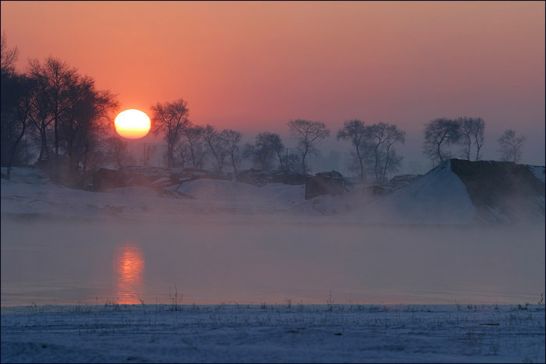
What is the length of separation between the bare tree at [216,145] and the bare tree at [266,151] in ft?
9.73

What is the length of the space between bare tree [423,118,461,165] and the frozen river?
15643 millimetres

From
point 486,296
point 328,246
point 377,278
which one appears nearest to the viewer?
point 486,296

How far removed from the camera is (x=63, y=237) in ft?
123

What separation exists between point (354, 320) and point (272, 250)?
2175 cm

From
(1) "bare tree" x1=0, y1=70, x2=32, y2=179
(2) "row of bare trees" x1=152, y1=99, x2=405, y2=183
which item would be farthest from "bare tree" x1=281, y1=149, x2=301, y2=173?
(1) "bare tree" x1=0, y1=70, x2=32, y2=179

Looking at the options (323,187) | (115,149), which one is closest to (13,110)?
(323,187)

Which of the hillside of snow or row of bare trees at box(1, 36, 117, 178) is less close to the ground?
row of bare trees at box(1, 36, 117, 178)

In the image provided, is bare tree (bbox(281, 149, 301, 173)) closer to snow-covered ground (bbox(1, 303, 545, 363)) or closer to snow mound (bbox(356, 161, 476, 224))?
snow mound (bbox(356, 161, 476, 224))

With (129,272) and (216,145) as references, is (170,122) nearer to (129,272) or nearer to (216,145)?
(216,145)

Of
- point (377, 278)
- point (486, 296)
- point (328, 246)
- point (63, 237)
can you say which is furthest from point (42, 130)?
point (486, 296)

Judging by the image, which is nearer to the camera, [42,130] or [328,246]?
[328,246]

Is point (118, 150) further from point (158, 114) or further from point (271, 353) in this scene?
point (271, 353)

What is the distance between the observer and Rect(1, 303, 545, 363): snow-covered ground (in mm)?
10859

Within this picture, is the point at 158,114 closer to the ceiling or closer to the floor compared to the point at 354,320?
closer to the ceiling
